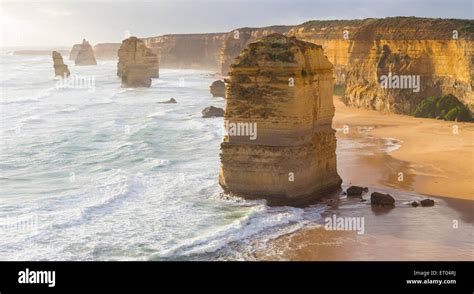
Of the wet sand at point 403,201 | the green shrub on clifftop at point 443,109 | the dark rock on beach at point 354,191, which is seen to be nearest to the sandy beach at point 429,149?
the wet sand at point 403,201

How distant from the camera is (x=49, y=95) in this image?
6769 cm

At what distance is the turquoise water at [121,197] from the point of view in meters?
17.2

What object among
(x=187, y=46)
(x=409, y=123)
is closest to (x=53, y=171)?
(x=409, y=123)

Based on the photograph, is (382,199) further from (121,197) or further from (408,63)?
(408,63)

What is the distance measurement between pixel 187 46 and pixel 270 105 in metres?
140

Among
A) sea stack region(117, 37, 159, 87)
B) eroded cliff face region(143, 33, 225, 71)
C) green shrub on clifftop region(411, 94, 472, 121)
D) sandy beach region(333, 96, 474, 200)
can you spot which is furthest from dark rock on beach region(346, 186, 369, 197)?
eroded cliff face region(143, 33, 225, 71)

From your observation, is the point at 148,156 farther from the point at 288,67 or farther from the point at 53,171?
the point at 288,67

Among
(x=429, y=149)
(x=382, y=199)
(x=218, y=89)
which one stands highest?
(x=218, y=89)

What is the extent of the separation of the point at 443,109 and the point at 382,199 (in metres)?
26.0

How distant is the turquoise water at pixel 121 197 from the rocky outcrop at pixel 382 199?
2311 millimetres

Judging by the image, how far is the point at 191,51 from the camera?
15775 centimetres

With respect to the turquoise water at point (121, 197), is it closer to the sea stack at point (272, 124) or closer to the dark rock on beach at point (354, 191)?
the sea stack at point (272, 124)

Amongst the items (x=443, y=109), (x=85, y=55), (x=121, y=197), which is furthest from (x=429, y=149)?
(x=85, y=55)

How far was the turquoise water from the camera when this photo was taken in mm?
17250
